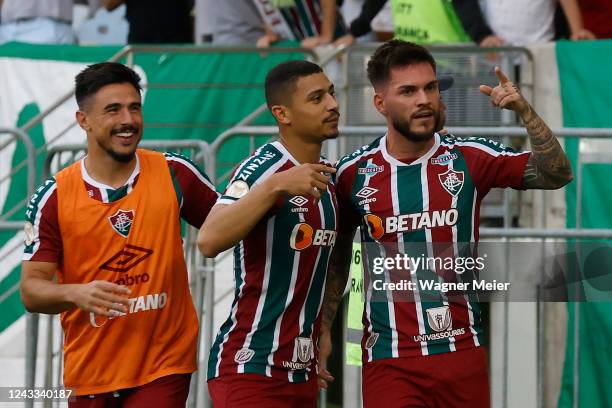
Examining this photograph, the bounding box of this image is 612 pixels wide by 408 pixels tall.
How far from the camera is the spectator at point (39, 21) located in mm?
12391

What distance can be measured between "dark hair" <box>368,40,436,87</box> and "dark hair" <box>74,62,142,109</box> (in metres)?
1.29

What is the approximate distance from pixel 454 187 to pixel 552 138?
0.53 metres

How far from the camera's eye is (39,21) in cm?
1246

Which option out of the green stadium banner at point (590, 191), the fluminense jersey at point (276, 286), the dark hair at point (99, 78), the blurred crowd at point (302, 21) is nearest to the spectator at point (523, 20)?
the blurred crowd at point (302, 21)

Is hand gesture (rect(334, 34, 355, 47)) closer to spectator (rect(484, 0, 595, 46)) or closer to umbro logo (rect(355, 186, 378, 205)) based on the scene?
spectator (rect(484, 0, 595, 46))

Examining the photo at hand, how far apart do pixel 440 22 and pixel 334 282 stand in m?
4.84

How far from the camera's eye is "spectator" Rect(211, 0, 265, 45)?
11672 mm

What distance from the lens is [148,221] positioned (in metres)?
6.26

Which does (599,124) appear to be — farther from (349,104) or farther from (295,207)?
(295,207)

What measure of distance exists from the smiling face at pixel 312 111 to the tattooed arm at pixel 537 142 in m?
0.76

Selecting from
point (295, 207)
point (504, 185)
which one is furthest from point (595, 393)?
point (295, 207)

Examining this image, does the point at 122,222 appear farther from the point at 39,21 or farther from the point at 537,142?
the point at 39,21

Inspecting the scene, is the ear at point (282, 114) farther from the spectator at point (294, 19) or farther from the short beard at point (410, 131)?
the spectator at point (294, 19)

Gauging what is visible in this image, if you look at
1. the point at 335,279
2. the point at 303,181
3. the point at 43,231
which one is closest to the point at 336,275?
the point at 335,279
